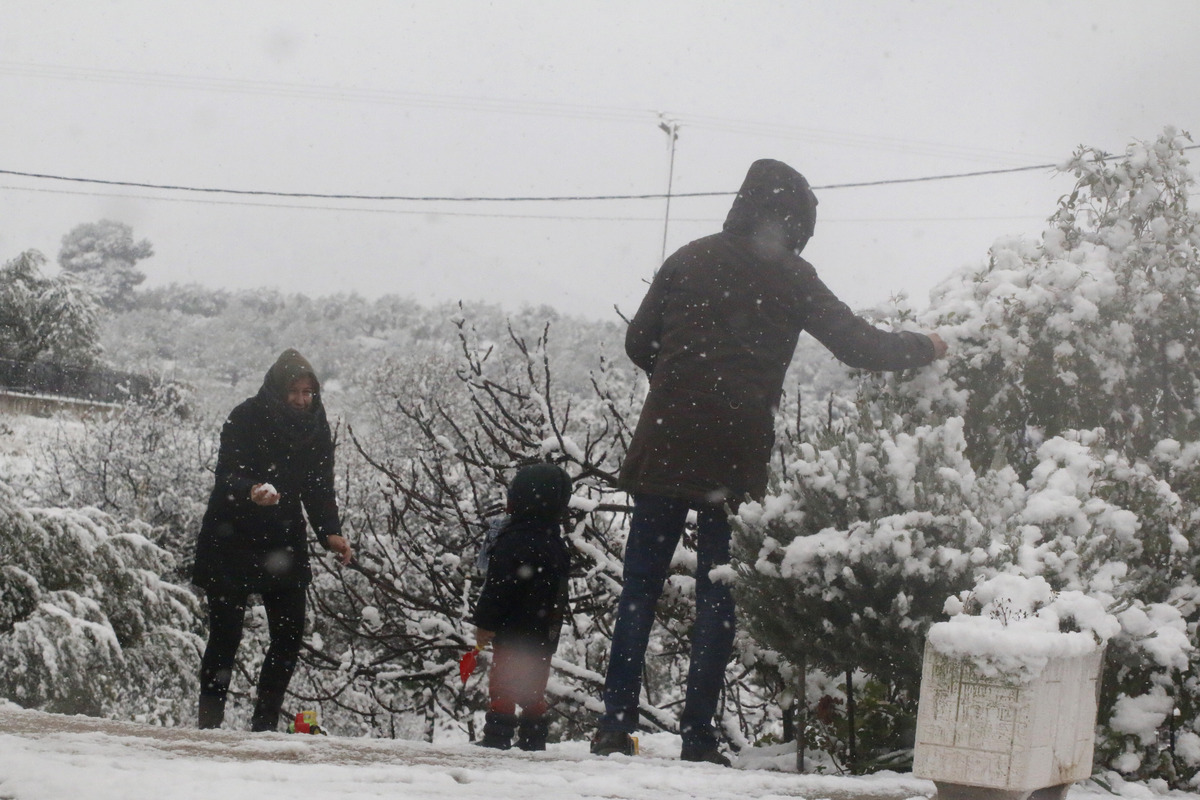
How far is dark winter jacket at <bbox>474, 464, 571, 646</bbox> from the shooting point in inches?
185

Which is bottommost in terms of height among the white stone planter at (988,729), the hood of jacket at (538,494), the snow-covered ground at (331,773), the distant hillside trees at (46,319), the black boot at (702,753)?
the black boot at (702,753)

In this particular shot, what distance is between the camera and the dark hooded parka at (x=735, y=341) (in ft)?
13.2

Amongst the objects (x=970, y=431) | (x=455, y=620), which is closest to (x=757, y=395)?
(x=970, y=431)

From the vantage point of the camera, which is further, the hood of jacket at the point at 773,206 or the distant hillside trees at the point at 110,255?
the distant hillside trees at the point at 110,255

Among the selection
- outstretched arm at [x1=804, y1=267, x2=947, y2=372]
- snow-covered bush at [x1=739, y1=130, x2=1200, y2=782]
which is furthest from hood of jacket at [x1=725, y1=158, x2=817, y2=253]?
snow-covered bush at [x1=739, y1=130, x2=1200, y2=782]

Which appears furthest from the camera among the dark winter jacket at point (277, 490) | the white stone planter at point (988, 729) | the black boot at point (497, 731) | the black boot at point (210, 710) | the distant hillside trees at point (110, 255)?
the distant hillside trees at point (110, 255)

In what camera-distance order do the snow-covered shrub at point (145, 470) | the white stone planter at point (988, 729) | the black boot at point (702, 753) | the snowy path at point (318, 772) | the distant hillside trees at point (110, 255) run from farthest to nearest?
the distant hillside trees at point (110, 255), the snow-covered shrub at point (145, 470), the black boot at point (702, 753), the white stone planter at point (988, 729), the snowy path at point (318, 772)

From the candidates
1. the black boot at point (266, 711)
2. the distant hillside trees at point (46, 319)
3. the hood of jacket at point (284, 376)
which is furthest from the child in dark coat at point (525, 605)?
the distant hillside trees at point (46, 319)

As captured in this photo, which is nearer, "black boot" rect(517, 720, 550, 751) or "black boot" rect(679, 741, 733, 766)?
"black boot" rect(679, 741, 733, 766)

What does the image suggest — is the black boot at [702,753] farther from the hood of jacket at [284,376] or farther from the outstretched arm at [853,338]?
the hood of jacket at [284,376]

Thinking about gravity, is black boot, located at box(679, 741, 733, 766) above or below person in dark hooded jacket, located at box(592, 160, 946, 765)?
below

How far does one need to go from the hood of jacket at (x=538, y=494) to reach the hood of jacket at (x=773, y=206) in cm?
115

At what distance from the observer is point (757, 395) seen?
160 inches

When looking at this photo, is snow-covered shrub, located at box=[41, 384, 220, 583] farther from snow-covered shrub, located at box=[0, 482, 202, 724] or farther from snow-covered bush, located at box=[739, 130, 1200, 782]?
snow-covered bush, located at box=[739, 130, 1200, 782]
